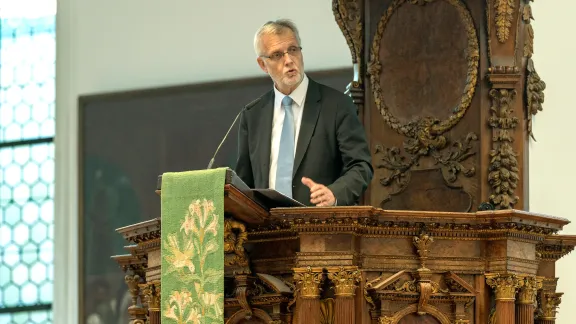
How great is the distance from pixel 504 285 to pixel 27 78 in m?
7.51

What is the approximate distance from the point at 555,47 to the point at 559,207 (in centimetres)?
106

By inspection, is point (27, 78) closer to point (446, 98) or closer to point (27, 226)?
point (27, 226)

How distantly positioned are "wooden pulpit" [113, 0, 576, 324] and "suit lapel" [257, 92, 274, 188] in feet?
1.74

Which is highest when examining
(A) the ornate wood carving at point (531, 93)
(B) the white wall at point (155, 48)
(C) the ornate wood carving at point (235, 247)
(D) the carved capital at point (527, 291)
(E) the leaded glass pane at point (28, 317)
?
(B) the white wall at point (155, 48)

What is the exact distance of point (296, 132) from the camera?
18.8ft

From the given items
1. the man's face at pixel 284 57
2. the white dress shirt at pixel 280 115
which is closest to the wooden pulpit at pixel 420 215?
the white dress shirt at pixel 280 115

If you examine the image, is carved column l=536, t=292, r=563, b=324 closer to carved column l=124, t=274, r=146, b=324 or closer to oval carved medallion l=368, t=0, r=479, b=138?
oval carved medallion l=368, t=0, r=479, b=138

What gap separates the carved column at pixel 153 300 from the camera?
5.57 m

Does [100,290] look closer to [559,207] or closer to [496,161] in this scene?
[559,207]

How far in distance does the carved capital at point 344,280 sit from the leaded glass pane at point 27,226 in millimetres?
6799

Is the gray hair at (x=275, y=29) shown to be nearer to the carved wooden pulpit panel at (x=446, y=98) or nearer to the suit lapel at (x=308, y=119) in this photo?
the suit lapel at (x=308, y=119)

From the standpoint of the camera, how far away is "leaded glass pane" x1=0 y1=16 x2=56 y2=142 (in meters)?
11.8

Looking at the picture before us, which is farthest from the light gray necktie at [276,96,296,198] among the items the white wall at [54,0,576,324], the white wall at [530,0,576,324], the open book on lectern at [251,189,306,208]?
the white wall at [54,0,576,324]

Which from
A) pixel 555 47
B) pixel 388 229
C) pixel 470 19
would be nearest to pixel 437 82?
pixel 470 19
